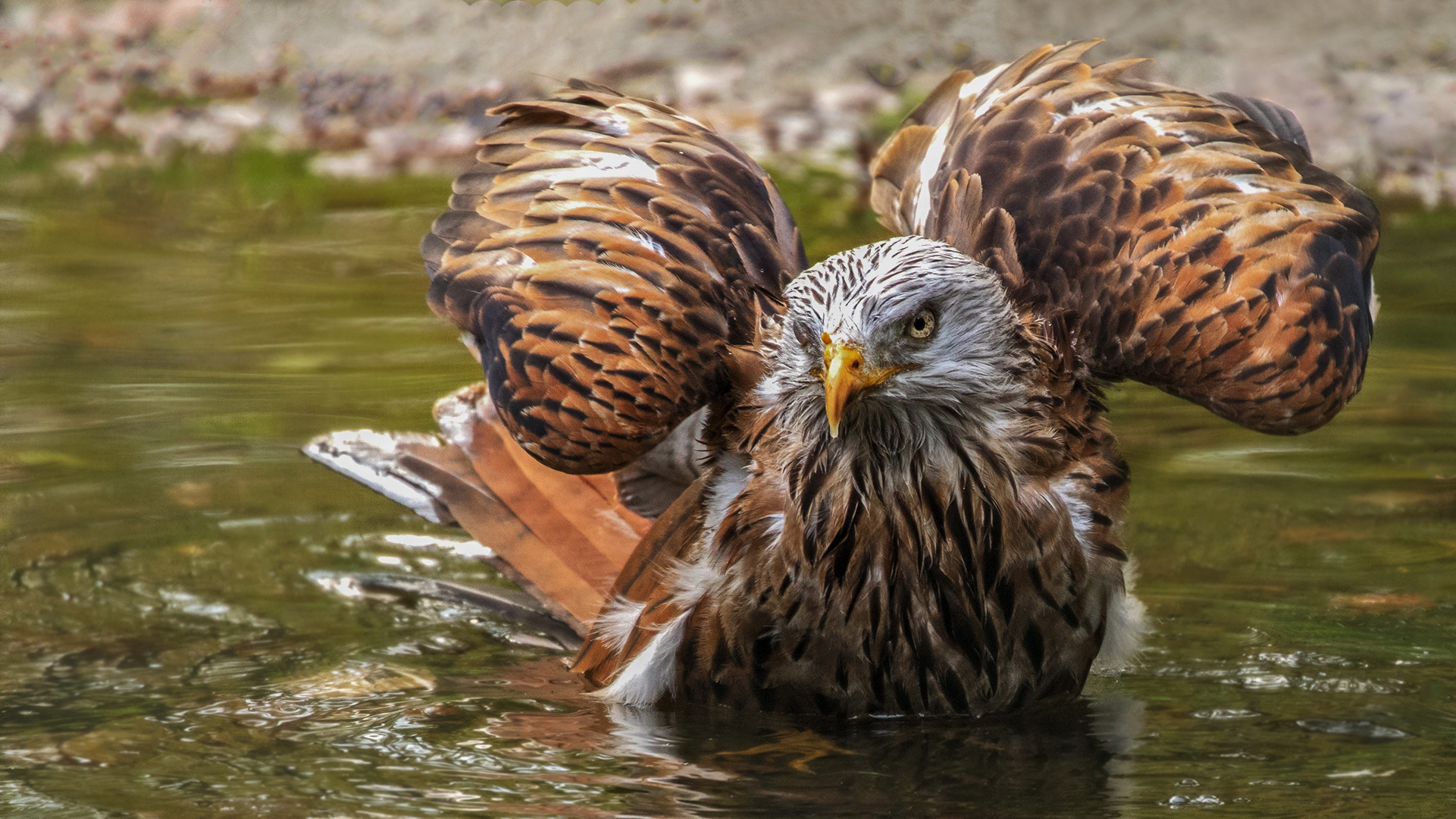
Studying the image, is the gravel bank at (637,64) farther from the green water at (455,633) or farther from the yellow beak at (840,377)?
the yellow beak at (840,377)

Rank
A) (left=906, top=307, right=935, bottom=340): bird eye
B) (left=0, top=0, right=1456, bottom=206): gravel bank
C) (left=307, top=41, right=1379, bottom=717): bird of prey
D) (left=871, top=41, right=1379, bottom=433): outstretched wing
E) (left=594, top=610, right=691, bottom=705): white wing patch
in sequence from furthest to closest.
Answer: (left=0, top=0, right=1456, bottom=206): gravel bank
(left=594, top=610, right=691, bottom=705): white wing patch
(left=871, top=41, right=1379, bottom=433): outstretched wing
(left=307, top=41, right=1379, bottom=717): bird of prey
(left=906, top=307, right=935, bottom=340): bird eye

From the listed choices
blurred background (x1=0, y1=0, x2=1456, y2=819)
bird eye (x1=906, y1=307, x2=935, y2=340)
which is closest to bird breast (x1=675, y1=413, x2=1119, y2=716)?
blurred background (x1=0, y1=0, x2=1456, y2=819)

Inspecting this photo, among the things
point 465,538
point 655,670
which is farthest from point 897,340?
point 465,538

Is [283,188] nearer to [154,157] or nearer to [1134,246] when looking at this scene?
[154,157]

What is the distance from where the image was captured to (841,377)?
12.7ft

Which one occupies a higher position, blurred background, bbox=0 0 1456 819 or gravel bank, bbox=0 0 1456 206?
gravel bank, bbox=0 0 1456 206

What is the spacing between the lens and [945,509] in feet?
14.1

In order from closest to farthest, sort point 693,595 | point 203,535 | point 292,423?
1. point 693,595
2. point 203,535
3. point 292,423

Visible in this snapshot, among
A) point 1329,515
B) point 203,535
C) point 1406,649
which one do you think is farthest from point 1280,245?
point 203,535

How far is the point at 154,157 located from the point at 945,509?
9.74 metres

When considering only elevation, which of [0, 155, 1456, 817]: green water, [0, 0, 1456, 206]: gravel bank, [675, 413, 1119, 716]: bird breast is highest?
[0, 0, 1456, 206]: gravel bank

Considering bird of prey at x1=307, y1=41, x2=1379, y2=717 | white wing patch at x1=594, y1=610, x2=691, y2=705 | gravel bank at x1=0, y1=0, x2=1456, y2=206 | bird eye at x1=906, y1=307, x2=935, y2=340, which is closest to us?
bird eye at x1=906, y1=307, x2=935, y2=340

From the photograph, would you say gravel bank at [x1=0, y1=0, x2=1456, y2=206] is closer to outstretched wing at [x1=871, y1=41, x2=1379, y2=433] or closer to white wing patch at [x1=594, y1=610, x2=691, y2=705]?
outstretched wing at [x1=871, y1=41, x2=1379, y2=433]

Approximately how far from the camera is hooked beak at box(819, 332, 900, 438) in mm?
3852
